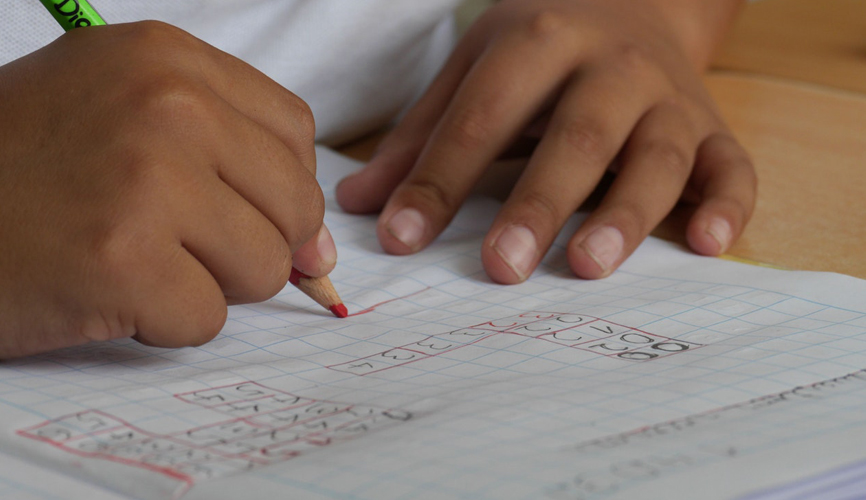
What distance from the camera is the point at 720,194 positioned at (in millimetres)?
525

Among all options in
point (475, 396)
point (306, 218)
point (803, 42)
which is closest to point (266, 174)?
point (306, 218)

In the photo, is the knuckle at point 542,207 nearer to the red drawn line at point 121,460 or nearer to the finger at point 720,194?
the finger at point 720,194

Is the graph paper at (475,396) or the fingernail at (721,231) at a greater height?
the fingernail at (721,231)

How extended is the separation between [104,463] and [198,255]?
106 millimetres

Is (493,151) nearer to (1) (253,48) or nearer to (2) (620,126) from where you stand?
(2) (620,126)

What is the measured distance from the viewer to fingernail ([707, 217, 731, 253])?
482mm

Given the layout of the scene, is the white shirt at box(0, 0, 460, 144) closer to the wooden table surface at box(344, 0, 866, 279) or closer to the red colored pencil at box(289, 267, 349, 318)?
the wooden table surface at box(344, 0, 866, 279)

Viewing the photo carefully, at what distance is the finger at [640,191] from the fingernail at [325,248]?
0.14m

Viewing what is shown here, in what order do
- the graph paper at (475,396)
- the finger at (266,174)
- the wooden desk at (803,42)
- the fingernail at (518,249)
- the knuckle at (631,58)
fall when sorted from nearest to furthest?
1. the graph paper at (475,396)
2. the finger at (266,174)
3. the fingernail at (518,249)
4. the knuckle at (631,58)
5. the wooden desk at (803,42)

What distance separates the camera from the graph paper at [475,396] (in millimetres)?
251

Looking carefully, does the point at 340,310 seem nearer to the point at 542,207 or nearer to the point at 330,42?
the point at 542,207

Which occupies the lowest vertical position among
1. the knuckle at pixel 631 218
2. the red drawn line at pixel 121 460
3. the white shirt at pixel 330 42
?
the red drawn line at pixel 121 460

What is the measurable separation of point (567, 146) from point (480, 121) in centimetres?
7

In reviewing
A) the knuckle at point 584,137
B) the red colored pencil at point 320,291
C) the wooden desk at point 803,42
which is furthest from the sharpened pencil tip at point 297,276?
the wooden desk at point 803,42
